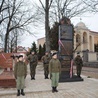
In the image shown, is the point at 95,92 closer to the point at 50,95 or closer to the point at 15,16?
the point at 50,95

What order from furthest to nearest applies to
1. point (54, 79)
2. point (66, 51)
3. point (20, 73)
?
point (66, 51)
point (54, 79)
point (20, 73)

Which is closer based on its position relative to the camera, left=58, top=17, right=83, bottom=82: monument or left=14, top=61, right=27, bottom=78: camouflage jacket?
left=14, top=61, right=27, bottom=78: camouflage jacket

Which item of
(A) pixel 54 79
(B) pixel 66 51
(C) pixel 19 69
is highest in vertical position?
(B) pixel 66 51

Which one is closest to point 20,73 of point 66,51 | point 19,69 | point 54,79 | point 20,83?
point 19,69

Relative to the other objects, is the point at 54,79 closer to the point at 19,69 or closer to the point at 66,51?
the point at 19,69

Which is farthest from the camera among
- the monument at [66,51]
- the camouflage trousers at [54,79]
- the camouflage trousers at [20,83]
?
the monument at [66,51]

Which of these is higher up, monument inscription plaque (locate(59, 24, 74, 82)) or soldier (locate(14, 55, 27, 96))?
monument inscription plaque (locate(59, 24, 74, 82))

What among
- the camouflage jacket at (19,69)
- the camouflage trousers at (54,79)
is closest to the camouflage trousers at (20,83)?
the camouflage jacket at (19,69)

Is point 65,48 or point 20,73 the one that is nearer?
point 20,73

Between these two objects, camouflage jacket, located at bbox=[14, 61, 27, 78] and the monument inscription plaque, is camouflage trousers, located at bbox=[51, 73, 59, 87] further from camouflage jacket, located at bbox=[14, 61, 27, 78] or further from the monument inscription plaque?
the monument inscription plaque

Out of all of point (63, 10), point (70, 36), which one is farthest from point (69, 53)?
point (63, 10)

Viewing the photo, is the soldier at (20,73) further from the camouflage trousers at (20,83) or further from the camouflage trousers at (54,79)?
the camouflage trousers at (54,79)

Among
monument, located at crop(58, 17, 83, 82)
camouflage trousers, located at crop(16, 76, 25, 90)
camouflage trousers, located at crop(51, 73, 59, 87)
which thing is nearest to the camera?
camouflage trousers, located at crop(16, 76, 25, 90)

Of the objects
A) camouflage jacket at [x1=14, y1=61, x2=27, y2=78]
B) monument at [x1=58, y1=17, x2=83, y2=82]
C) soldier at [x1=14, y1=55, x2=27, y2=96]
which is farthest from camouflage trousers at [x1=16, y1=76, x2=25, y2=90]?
monument at [x1=58, y1=17, x2=83, y2=82]
